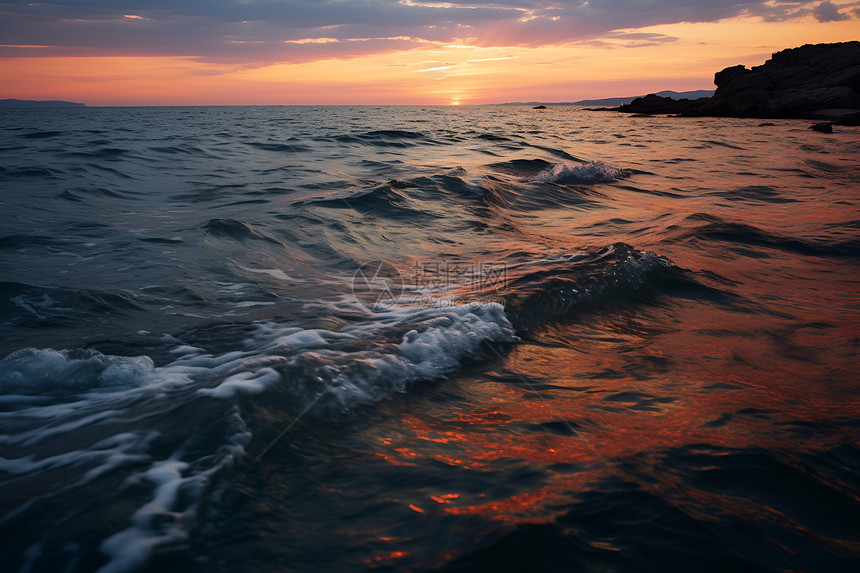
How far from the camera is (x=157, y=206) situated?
9.82 meters

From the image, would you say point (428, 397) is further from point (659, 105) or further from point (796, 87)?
point (659, 105)

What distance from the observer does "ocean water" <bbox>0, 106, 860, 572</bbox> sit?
1.89m

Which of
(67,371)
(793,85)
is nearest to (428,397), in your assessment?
(67,371)

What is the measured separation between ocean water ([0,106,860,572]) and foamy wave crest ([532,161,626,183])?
559 centimetres

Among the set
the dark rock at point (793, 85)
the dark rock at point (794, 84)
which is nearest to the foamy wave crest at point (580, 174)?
the dark rock at point (793, 85)

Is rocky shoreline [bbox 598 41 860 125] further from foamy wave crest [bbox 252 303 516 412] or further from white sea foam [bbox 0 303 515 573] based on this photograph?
white sea foam [bbox 0 303 515 573]

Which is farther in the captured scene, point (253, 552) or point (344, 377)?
point (344, 377)

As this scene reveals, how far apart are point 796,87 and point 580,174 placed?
44555 mm

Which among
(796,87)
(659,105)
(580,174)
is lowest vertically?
(580,174)

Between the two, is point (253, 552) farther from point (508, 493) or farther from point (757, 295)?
point (757, 295)

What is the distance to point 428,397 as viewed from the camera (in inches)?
123

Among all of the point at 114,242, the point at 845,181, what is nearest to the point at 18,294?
the point at 114,242

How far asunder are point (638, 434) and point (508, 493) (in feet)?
2.97

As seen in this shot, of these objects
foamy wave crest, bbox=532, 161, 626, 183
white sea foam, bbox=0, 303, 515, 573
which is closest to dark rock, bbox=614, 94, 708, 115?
foamy wave crest, bbox=532, 161, 626, 183
